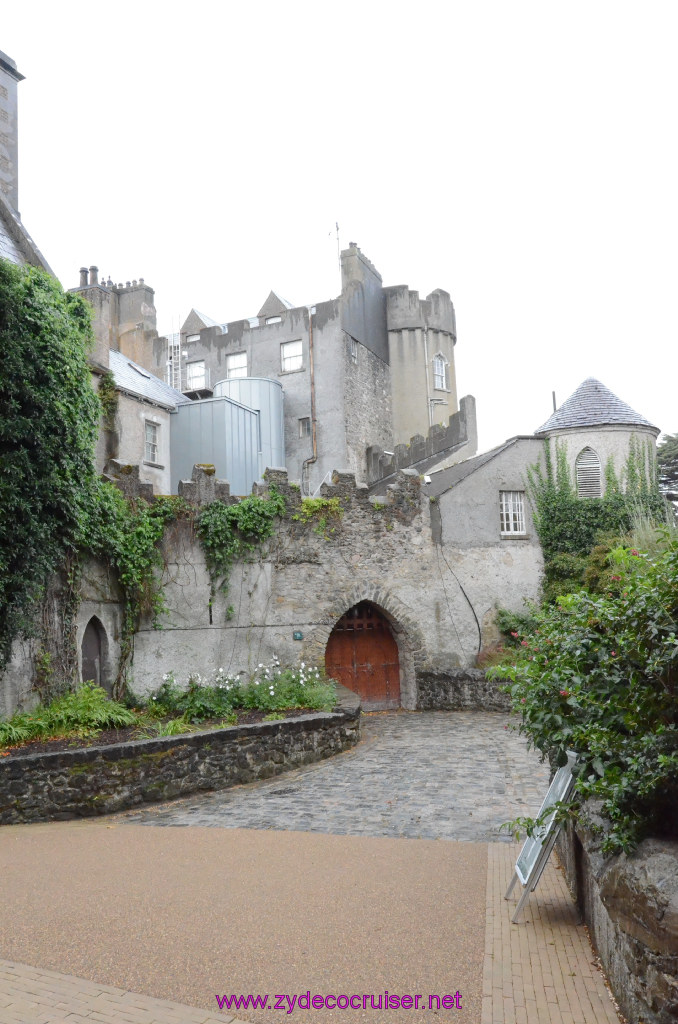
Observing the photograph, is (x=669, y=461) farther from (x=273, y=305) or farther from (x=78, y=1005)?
(x=78, y=1005)

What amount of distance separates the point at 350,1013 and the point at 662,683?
2.39 m

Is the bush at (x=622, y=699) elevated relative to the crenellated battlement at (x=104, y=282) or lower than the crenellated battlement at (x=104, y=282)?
lower

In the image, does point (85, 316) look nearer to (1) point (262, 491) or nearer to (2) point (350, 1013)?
(1) point (262, 491)

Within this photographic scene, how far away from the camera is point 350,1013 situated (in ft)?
13.5

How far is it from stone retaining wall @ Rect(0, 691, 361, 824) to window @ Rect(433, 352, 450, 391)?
2151 cm

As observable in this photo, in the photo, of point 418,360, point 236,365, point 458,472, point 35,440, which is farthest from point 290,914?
point 418,360

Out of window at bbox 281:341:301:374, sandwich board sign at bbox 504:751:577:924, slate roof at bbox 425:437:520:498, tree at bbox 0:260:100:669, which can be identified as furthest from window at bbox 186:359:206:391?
sandwich board sign at bbox 504:751:577:924

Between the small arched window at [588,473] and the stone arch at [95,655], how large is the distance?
41.5ft

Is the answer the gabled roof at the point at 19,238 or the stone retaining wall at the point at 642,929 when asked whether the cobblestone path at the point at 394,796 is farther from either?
the gabled roof at the point at 19,238

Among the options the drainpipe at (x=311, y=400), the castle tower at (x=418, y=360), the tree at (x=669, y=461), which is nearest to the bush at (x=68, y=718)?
the drainpipe at (x=311, y=400)

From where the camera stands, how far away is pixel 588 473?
68.9 feet

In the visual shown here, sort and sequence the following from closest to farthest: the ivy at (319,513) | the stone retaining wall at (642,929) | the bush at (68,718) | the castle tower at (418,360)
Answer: the stone retaining wall at (642,929) → the bush at (68,718) → the ivy at (319,513) → the castle tower at (418,360)

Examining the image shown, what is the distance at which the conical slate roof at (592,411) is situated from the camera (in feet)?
69.4

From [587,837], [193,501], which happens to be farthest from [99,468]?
[587,837]
